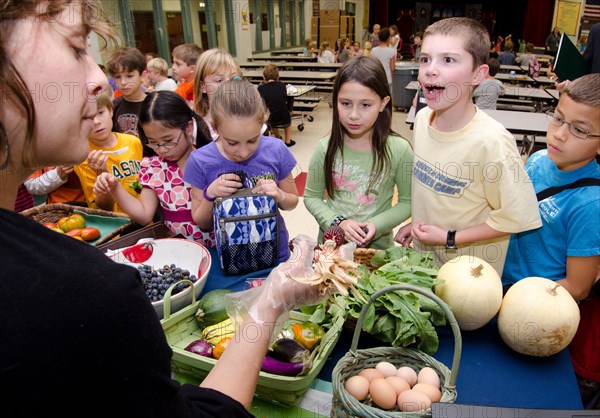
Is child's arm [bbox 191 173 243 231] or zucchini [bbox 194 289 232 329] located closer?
zucchini [bbox 194 289 232 329]

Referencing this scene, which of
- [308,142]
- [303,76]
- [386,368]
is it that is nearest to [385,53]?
[303,76]

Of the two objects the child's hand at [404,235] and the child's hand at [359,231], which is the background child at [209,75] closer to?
the child's hand at [359,231]

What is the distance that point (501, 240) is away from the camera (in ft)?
5.12

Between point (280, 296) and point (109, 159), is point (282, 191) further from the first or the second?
point (109, 159)

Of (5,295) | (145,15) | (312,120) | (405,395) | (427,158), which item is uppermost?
(145,15)

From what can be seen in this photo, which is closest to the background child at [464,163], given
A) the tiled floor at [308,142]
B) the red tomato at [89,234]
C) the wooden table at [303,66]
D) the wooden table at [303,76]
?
the red tomato at [89,234]

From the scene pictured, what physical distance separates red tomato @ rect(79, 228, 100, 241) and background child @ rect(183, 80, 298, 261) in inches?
20.7

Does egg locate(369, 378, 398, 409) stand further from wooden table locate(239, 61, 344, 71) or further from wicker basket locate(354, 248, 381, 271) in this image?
wooden table locate(239, 61, 344, 71)

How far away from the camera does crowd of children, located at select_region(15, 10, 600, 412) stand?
1.40m

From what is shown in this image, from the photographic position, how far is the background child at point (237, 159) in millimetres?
1619

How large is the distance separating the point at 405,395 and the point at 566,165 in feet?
3.48

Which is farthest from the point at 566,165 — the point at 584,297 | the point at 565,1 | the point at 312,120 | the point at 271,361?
the point at 565,1

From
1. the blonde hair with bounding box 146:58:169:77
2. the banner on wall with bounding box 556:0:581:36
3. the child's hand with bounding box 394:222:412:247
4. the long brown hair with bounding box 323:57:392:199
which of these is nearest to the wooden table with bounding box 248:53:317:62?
the blonde hair with bounding box 146:58:169:77

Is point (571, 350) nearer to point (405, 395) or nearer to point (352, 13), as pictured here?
point (405, 395)
